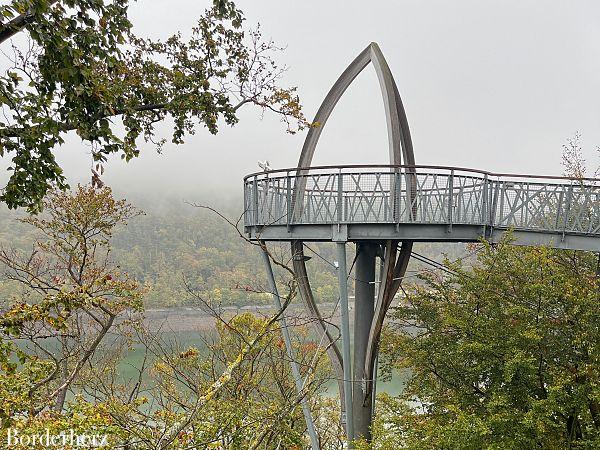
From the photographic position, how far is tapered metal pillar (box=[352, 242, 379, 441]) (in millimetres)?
8805

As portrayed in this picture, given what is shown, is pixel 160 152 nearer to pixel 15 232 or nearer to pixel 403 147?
pixel 403 147

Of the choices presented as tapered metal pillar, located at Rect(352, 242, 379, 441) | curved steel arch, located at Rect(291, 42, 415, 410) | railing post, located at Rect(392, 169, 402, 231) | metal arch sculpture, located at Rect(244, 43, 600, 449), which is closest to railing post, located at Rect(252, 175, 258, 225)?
metal arch sculpture, located at Rect(244, 43, 600, 449)

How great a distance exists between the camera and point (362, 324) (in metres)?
8.95

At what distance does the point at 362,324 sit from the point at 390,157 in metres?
2.96

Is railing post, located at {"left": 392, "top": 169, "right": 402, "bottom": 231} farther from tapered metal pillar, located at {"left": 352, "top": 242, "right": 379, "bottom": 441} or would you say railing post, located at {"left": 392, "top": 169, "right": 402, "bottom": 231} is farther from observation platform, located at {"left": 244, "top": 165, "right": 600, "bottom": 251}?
tapered metal pillar, located at {"left": 352, "top": 242, "right": 379, "bottom": 441}

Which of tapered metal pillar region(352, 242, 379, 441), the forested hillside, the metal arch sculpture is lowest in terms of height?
the forested hillside

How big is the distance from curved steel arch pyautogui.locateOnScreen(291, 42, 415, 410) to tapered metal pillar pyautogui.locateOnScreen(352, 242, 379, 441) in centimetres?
15

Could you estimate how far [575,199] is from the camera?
702cm

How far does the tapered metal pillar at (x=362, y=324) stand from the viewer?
28.9 ft

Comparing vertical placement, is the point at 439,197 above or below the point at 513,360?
above

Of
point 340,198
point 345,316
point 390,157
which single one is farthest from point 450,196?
point 345,316

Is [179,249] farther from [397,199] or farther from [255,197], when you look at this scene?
[397,199]

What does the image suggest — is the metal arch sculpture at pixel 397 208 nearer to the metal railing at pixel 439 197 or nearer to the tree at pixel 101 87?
the metal railing at pixel 439 197

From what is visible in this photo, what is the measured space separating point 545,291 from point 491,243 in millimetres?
1147
